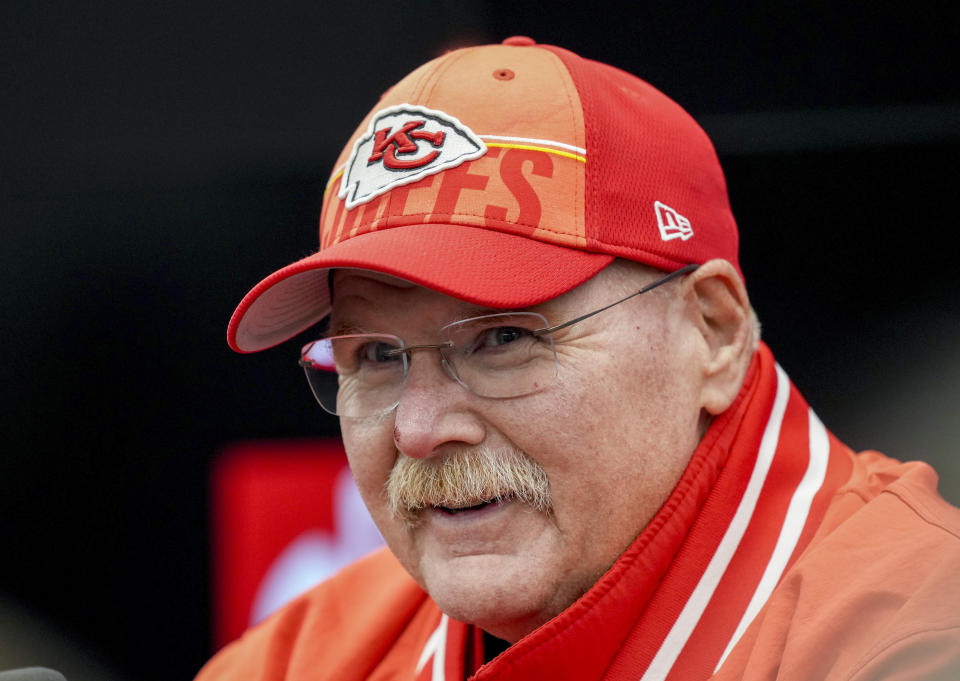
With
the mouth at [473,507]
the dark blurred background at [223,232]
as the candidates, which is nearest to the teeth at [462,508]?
the mouth at [473,507]

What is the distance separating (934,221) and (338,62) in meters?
1.40

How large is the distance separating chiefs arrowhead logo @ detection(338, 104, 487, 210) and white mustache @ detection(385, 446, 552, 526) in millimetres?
351

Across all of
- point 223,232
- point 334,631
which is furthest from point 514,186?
point 223,232

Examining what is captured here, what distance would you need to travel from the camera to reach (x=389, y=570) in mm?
1793

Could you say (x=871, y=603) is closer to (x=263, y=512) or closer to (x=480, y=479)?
(x=480, y=479)

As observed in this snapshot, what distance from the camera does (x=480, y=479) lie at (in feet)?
4.04

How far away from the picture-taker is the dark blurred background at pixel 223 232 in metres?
2.18

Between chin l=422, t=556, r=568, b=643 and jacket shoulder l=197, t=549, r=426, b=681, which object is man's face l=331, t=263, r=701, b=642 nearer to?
chin l=422, t=556, r=568, b=643

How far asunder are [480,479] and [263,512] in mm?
1633

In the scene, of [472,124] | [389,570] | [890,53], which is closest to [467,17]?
[890,53]

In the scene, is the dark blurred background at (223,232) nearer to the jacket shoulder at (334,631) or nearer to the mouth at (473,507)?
the jacket shoulder at (334,631)

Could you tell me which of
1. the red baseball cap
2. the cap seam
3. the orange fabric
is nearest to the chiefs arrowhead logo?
the red baseball cap

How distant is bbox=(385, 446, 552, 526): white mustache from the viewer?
123cm

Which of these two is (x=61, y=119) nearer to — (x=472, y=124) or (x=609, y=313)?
(x=472, y=124)
